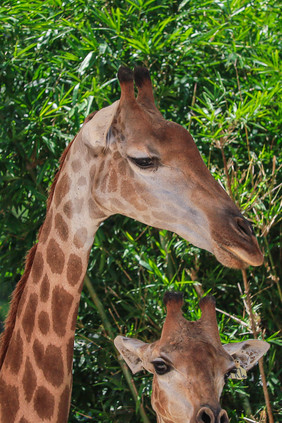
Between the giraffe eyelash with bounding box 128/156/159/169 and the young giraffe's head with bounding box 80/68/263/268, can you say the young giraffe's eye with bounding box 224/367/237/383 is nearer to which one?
the young giraffe's head with bounding box 80/68/263/268

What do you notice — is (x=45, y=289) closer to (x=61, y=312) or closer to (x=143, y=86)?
(x=61, y=312)

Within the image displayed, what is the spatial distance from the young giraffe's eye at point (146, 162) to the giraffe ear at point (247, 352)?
2.65ft

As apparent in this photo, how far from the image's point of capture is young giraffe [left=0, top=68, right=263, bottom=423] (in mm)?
1613

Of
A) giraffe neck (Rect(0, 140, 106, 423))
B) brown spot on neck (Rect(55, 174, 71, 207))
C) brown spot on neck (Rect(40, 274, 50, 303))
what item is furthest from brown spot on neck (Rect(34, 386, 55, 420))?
brown spot on neck (Rect(55, 174, 71, 207))

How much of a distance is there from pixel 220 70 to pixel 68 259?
204 centimetres

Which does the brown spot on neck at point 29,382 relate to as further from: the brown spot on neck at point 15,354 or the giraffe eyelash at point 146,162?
the giraffe eyelash at point 146,162

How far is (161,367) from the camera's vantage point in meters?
2.07

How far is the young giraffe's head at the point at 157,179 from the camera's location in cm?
155

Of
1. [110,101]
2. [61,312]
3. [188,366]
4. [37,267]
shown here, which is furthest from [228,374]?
[110,101]

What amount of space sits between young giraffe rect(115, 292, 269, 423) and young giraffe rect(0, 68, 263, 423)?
31cm

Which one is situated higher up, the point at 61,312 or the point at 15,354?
the point at 61,312

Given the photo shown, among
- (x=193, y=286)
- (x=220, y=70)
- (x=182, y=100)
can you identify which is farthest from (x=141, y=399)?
(x=220, y=70)

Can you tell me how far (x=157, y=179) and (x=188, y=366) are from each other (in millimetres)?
618

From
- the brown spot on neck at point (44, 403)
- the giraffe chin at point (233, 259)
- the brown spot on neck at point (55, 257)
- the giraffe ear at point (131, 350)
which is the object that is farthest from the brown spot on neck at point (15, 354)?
the giraffe chin at point (233, 259)
